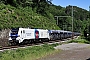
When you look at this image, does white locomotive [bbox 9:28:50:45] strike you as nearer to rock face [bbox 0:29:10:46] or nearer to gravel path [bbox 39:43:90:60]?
rock face [bbox 0:29:10:46]

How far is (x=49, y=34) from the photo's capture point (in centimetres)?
5634

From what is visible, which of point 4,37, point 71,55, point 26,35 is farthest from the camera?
point 26,35

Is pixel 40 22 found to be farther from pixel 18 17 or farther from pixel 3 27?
pixel 3 27

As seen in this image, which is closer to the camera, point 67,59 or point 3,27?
point 67,59

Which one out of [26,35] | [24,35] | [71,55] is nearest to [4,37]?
[24,35]

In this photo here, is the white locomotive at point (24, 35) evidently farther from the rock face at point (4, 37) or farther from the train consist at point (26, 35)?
the rock face at point (4, 37)

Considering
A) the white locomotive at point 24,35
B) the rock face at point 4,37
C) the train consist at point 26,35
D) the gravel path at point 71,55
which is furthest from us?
the train consist at point 26,35

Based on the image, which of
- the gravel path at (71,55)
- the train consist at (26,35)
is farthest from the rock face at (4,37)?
the gravel path at (71,55)

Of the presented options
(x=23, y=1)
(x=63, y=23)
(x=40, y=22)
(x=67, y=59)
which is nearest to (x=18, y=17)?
(x=40, y=22)

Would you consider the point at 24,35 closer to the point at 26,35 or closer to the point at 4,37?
the point at 26,35

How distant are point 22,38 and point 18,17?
44.6 ft

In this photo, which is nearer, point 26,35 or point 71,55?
point 71,55

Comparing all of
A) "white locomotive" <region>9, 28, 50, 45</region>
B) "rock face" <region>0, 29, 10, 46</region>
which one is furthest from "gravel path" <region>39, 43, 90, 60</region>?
"rock face" <region>0, 29, 10, 46</region>

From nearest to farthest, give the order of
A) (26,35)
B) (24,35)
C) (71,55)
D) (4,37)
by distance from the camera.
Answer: (71,55), (4,37), (24,35), (26,35)
